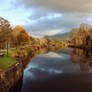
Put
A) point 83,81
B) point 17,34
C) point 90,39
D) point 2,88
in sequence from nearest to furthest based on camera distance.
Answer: point 2,88, point 83,81, point 17,34, point 90,39

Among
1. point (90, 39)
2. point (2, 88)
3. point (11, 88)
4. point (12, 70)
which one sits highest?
point (90, 39)

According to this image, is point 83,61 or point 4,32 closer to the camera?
point 4,32

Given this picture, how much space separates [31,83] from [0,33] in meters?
20.9

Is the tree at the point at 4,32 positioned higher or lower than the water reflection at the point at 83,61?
higher

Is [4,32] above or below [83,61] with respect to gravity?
above

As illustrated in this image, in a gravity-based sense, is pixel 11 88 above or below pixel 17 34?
below

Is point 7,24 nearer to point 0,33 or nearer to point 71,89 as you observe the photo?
point 0,33

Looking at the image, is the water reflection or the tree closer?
the tree

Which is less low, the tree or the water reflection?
the tree

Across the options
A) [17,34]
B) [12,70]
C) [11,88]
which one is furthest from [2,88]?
[17,34]

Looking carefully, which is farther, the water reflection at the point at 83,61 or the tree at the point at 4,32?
the water reflection at the point at 83,61

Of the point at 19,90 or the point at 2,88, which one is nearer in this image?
the point at 2,88

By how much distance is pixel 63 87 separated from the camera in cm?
1900

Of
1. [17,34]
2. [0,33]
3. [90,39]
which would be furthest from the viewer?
[90,39]
